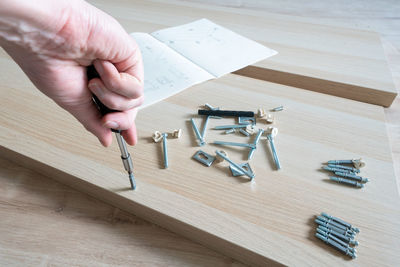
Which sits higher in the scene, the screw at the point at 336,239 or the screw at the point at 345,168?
the screw at the point at 345,168

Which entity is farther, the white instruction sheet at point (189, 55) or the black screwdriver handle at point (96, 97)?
the white instruction sheet at point (189, 55)

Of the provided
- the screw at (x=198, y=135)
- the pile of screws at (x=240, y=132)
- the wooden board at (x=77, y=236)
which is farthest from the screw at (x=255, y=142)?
the wooden board at (x=77, y=236)

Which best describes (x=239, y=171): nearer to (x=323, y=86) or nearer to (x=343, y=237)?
(x=343, y=237)

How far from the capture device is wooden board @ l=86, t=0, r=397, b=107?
80 centimetres

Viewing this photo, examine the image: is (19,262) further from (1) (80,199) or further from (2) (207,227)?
(2) (207,227)

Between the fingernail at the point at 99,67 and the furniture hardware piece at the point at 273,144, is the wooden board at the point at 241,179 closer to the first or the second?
the furniture hardware piece at the point at 273,144

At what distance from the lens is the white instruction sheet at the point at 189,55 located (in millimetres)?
777

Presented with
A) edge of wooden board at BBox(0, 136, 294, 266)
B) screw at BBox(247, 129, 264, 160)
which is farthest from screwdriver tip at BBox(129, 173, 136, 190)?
screw at BBox(247, 129, 264, 160)

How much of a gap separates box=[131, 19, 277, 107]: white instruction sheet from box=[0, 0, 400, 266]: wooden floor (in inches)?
12.0

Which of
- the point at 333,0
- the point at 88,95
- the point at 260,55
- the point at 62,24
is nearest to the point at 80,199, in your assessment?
the point at 88,95

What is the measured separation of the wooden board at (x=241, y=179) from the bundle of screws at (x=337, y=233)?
12mm

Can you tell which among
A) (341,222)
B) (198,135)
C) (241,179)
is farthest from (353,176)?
(198,135)

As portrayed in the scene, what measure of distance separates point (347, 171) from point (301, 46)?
1.90 feet

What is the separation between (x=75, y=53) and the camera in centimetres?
39
